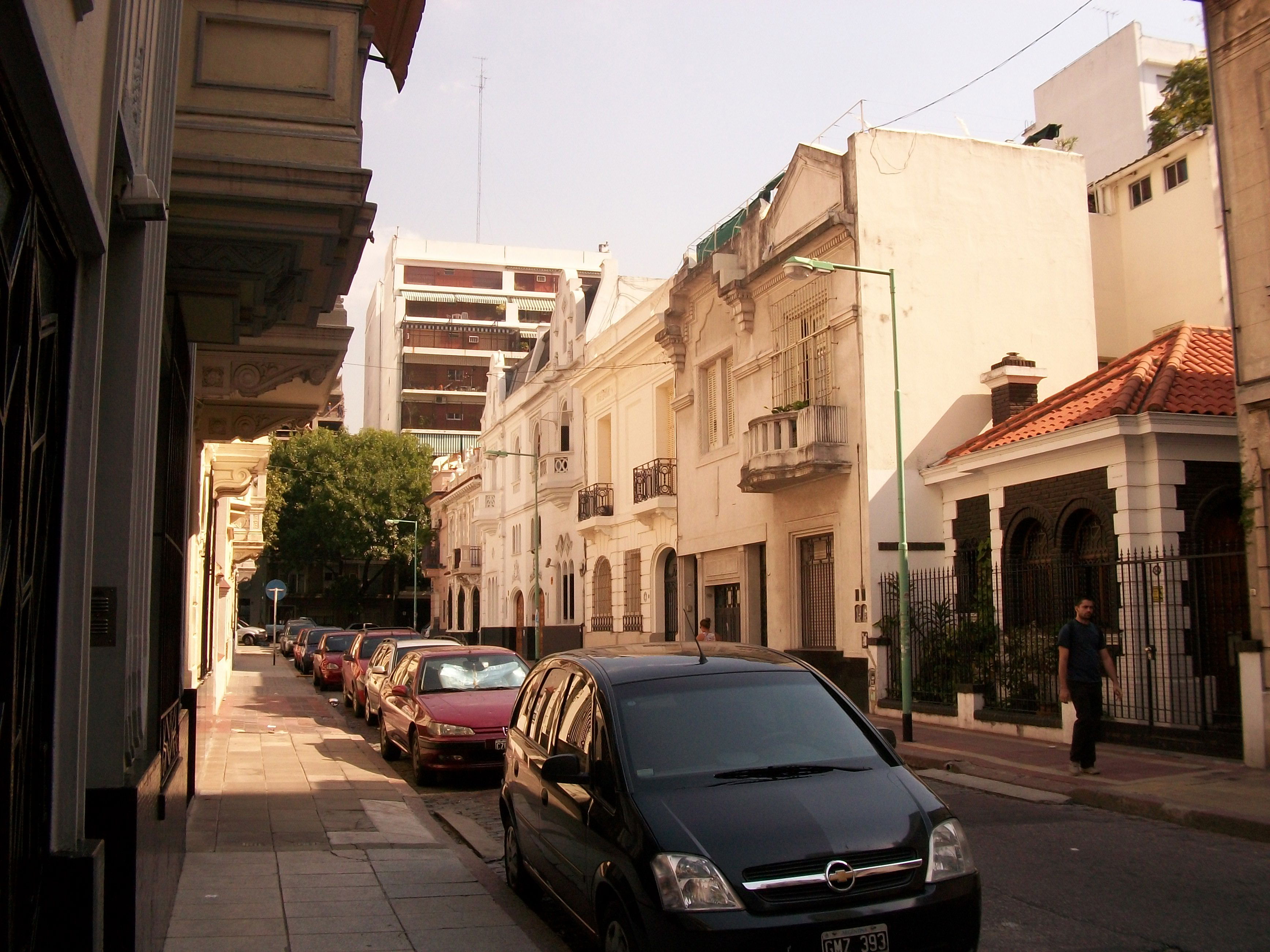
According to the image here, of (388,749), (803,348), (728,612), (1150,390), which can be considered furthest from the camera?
(728,612)

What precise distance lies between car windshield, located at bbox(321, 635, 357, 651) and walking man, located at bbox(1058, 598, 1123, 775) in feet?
70.7

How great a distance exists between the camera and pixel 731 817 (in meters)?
5.62

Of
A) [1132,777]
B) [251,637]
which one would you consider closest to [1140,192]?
[1132,777]

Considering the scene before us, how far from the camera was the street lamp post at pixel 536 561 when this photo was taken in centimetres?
4094

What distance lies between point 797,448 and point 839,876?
18.3 metres

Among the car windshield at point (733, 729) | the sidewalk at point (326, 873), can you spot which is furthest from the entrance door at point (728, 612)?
the car windshield at point (733, 729)

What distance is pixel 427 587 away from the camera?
80500 mm

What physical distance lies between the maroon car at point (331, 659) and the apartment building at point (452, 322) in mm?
49597

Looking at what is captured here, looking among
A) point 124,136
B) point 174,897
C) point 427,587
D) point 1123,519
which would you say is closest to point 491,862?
point 174,897

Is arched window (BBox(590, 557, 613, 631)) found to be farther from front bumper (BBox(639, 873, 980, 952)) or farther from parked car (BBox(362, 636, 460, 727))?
front bumper (BBox(639, 873, 980, 952))

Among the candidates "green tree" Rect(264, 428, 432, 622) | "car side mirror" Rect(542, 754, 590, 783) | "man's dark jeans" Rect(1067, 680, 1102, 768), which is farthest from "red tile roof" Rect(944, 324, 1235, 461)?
"green tree" Rect(264, 428, 432, 622)

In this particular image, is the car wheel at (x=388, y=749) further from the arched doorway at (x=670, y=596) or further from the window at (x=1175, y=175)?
the window at (x=1175, y=175)

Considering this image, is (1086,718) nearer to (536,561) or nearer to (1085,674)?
(1085,674)

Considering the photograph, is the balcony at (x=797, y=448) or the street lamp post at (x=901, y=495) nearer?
the street lamp post at (x=901, y=495)
